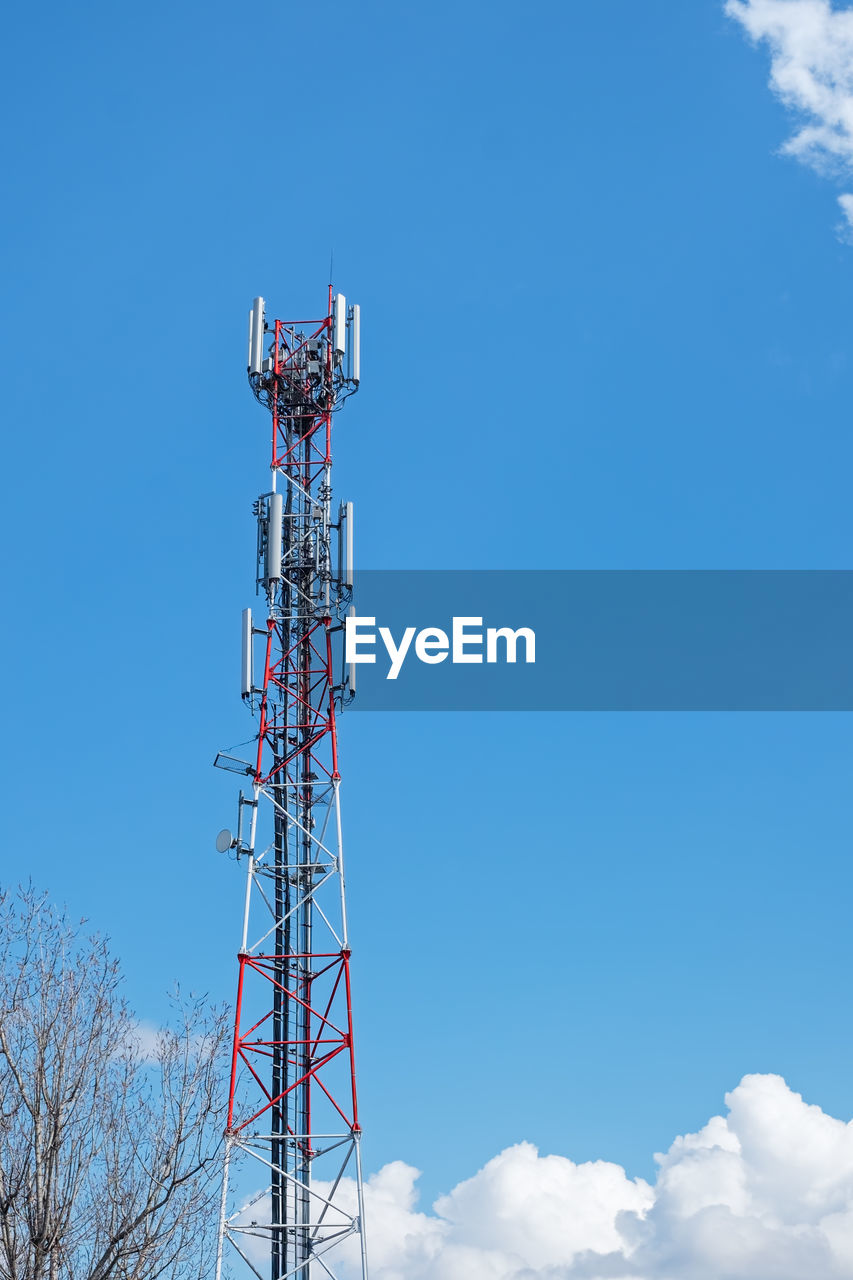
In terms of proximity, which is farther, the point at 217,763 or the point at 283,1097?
the point at 217,763

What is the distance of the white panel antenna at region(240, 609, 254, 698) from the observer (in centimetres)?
4238

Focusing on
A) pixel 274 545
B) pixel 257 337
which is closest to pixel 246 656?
pixel 274 545

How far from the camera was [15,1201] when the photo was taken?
3253 cm

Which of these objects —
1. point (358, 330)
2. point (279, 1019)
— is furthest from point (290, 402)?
point (279, 1019)

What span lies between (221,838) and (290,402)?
40.4 ft

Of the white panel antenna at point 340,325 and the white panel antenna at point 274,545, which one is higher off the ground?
the white panel antenna at point 340,325

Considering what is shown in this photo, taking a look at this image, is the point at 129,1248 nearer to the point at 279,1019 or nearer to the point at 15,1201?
the point at 15,1201

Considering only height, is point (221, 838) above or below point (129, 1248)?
above

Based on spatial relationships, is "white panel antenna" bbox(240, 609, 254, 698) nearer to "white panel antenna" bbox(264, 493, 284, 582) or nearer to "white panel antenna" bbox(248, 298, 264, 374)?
"white panel antenna" bbox(264, 493, 284, 582)

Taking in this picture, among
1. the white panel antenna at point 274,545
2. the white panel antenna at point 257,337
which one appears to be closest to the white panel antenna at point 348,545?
the white panel antenna at point 274,545

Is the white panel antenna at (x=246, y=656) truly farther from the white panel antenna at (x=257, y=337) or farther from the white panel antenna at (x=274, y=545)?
the white panel antenna at (x=257, y=337)

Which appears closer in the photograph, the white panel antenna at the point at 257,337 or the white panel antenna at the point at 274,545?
the white panel antenna at the point at 274,545

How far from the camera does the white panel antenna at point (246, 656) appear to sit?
42375mm

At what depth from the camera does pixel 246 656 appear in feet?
140
